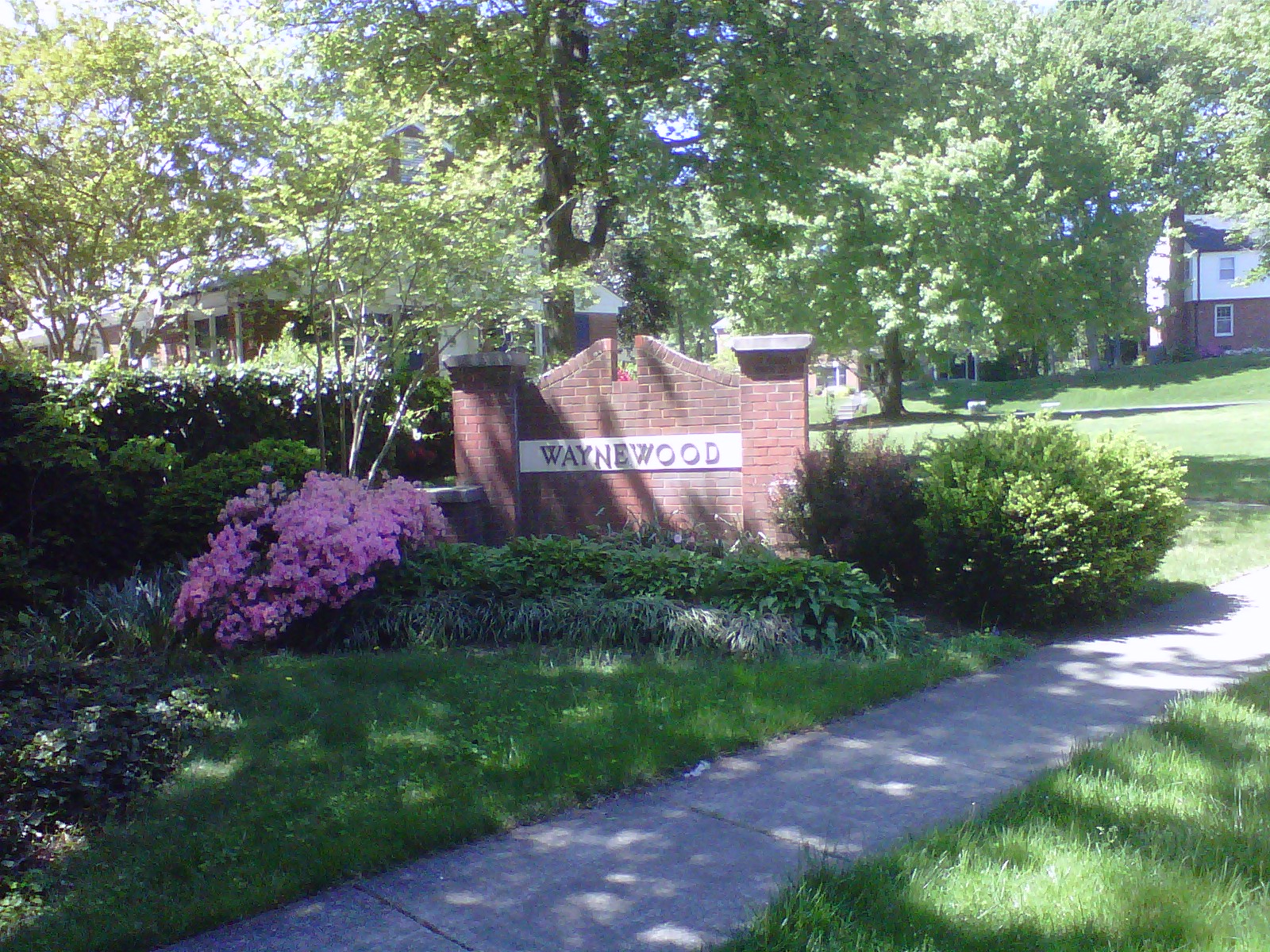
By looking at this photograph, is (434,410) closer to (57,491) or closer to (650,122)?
(650,122)

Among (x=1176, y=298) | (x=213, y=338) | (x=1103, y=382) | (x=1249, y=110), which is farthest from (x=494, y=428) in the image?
(x=1176, y=298)

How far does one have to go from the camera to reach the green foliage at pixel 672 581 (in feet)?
23.6

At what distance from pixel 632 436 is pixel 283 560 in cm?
360

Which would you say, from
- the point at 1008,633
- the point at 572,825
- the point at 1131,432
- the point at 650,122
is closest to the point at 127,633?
the point at 572,825

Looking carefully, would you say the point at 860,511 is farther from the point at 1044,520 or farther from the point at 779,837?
the point at 779,837

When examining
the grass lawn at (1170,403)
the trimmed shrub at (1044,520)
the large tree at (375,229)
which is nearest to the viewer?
the trimmed shrub at (1044,520)

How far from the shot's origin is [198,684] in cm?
617

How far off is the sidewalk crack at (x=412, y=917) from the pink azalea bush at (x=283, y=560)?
→ 3.47 m

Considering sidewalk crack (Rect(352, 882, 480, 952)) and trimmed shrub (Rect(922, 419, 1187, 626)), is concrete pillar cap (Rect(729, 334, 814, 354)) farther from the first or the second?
sidewalk crack (Rect(352, 882, 480, 952))

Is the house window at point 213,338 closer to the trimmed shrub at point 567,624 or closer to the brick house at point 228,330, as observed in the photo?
the brick house at point 228,330

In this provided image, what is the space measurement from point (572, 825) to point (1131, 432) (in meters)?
5.97

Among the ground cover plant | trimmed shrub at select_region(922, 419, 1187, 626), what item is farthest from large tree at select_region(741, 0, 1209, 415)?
the ground cover plant

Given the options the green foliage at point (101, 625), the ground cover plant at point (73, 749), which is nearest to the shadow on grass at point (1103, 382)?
the green foliage at point (101, 625)

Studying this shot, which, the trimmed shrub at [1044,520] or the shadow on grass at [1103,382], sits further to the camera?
the shadow on grass at [1103,382]
